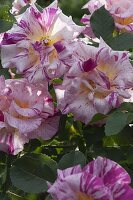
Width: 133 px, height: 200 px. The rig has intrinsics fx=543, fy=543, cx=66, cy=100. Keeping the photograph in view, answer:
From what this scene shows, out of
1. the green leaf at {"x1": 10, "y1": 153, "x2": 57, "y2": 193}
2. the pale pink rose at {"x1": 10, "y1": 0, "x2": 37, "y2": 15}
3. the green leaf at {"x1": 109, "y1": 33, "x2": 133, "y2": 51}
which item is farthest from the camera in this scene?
the pale pink rose at {"x1": 10, "y1": 0, "x2": 37, "y2": 15}

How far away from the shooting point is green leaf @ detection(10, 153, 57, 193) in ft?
2.19

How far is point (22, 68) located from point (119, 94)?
0.46ft

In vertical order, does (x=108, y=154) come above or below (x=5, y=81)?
below

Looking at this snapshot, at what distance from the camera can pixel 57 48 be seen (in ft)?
2.39

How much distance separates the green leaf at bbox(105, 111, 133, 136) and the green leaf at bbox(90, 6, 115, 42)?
0.15 m

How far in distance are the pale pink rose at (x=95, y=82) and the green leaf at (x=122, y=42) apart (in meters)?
0.06

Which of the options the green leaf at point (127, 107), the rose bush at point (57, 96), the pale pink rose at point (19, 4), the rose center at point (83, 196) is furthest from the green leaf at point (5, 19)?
the rose center at point (83, 196)

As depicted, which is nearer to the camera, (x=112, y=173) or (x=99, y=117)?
(x=112, y=173)

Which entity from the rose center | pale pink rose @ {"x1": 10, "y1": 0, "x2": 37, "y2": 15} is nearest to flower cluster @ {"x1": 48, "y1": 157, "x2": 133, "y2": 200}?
the rose center

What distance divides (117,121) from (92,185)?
135mm

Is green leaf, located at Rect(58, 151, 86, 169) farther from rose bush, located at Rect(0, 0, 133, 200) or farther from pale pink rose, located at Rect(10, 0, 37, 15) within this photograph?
pale pink rose, located at Rect(10, 0, 37, 15)

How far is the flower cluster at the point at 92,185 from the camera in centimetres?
56

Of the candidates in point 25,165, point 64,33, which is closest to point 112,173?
point 25,165

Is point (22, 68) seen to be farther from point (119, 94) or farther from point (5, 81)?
point (119, 94)
